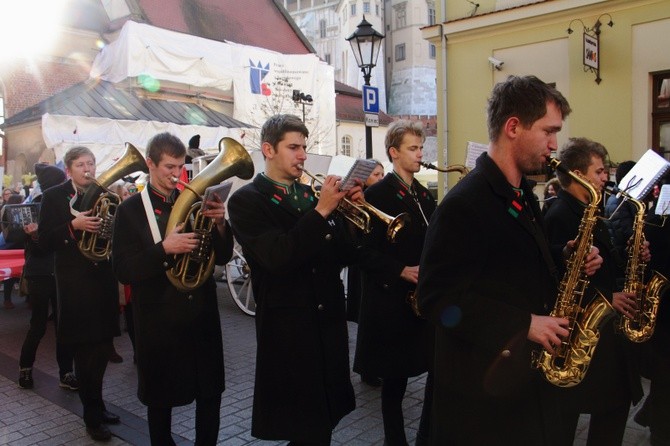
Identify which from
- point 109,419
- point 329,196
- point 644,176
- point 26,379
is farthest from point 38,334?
point 644,176

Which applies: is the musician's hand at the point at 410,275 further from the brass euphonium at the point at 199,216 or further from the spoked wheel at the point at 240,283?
the spoked wheel at the point at 240,283

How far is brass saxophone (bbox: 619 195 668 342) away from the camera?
3803 mm

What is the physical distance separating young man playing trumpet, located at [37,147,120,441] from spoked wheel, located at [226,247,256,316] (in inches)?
142

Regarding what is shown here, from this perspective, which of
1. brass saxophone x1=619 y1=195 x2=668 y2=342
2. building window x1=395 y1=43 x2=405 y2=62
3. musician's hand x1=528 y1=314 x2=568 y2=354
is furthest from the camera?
building window x1=395 y1=43 x2=405 y2=62

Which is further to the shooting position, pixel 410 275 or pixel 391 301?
pixel 391 301

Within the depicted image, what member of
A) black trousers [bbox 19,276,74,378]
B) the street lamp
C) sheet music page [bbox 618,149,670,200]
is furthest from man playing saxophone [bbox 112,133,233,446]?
the street lamp

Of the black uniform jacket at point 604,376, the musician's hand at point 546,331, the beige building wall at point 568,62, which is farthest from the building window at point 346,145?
the musician's hand at point 546,331

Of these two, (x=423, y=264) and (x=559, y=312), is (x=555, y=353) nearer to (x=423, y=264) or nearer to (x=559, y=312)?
(x=559, y=312)

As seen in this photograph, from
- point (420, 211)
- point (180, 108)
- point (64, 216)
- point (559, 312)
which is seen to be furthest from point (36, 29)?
point (559, 312)

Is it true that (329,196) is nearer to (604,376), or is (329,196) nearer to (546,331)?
(546,331)

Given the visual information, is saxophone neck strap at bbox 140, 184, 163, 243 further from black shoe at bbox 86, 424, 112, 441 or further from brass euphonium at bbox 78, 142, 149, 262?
black shoe at bbox 86, 424, 112, 441

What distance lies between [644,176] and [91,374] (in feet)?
13.4

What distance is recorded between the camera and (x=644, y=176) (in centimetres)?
429

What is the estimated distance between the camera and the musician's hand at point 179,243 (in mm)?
3447
